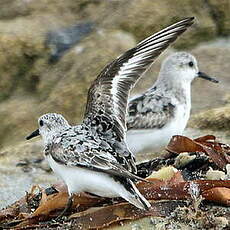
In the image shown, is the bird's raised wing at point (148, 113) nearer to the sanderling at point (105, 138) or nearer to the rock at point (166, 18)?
the sanderling at point (105, 138)

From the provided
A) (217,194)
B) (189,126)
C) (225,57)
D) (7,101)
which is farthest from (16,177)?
(225,57)

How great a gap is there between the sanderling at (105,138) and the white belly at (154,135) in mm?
1999

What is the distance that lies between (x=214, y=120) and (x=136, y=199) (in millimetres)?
4853

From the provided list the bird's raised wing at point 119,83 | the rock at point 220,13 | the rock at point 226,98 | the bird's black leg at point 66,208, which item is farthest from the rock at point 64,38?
the bird's black leg at point 66,208

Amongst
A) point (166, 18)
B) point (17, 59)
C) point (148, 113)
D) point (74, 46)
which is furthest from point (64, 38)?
point (148, 113)

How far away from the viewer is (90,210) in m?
5.33

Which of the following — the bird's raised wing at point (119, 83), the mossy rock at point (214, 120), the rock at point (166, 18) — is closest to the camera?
the bird's raised wing at point (119, 83)

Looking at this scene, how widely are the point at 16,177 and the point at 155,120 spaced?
68.9 inches

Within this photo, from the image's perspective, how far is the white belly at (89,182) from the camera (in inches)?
200

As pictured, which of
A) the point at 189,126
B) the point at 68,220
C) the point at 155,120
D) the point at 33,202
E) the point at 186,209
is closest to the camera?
the point at 186,209

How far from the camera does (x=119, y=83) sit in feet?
20.2

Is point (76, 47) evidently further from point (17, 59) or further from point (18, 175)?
point (18, 175)

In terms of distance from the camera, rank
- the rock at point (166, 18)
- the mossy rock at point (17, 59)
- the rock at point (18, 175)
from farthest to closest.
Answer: the rock at point (166, 18)
the mossy rock at point (17, 59)
the rock at point (18, 175)

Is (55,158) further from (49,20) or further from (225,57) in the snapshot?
(49,20)
